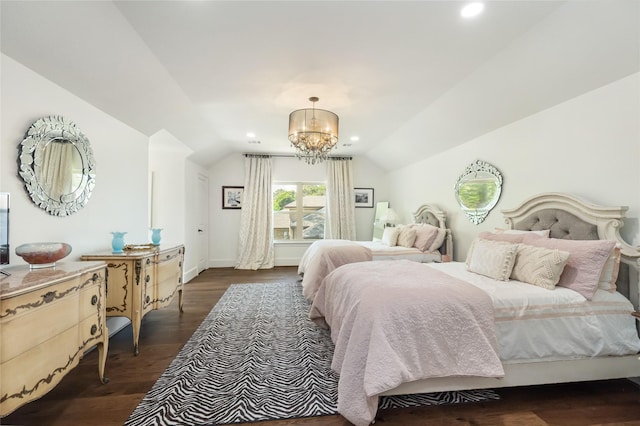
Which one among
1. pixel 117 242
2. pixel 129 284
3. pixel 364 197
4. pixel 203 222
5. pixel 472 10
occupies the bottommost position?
pixel 129 284

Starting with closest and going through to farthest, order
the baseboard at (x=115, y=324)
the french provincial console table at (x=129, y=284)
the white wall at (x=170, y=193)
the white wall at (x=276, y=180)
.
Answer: the french provincial console table at (x=129, y=284), the baseboard at (x=115, y=324), the white wall at (x=170, y=193), the white wall at (x=276, y=180)

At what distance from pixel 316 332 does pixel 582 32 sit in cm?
325

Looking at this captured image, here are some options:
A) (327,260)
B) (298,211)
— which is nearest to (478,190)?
(327,260)

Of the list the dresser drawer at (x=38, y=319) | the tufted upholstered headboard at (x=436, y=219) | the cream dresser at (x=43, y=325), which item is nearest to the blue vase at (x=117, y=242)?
the cream dresser at (x=43, y=325)

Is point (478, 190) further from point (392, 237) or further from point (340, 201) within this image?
point (340, 201)

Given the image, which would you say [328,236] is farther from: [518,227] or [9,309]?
[9,309]

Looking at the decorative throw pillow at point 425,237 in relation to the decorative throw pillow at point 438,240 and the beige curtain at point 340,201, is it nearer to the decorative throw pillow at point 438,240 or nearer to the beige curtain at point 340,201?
the decorative throw pillow at point 438,240

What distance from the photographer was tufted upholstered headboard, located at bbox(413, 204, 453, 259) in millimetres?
4000

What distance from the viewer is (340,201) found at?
629 centimetres

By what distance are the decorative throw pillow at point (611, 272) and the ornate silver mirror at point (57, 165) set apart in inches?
160

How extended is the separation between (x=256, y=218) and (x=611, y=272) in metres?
5.43

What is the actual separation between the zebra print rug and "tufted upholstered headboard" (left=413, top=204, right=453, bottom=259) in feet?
7.62

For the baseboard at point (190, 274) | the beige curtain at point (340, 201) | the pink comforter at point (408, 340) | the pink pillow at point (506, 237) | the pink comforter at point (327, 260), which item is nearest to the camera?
the pink comforter at point (408, 340)

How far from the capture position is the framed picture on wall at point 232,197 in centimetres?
611
